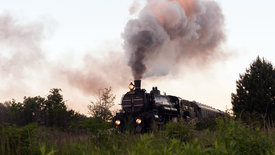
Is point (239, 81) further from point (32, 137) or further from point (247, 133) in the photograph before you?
point (32, 137)

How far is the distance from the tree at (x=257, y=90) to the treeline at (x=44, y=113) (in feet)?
53.9

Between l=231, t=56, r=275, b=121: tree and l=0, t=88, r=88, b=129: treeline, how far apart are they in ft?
53.9

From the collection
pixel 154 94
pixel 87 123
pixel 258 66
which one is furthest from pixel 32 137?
pixel 258 66

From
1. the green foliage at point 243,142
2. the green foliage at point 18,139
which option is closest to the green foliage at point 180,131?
the green foliage at point 243,142

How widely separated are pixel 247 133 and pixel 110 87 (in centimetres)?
2572

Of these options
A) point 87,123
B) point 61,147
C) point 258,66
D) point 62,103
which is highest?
point 258,66

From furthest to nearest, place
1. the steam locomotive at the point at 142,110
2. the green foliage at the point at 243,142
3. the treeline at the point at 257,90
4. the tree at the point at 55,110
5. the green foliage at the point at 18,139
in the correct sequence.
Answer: the tree at the point at 55,110 < the treeline at the point at 257,90 < the steam locomotive at the point at 142,110 < the green foliage at the point at 243,142 < the green foliage at the point at 18,139

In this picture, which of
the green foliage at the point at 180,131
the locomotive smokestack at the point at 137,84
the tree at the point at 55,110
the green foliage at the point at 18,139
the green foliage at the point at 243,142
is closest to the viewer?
the green foliage at the point at 18,139

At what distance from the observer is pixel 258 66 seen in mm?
26891

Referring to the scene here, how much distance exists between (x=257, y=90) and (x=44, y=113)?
20985 mm

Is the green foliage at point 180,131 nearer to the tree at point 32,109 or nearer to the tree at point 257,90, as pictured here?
the tree at point 257,90

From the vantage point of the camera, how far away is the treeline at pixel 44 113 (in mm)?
28344

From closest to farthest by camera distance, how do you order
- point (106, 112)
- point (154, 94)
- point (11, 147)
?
point (11, 147)
point (154, 94)
point (106, 112)

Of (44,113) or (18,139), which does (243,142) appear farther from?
(44,113)
